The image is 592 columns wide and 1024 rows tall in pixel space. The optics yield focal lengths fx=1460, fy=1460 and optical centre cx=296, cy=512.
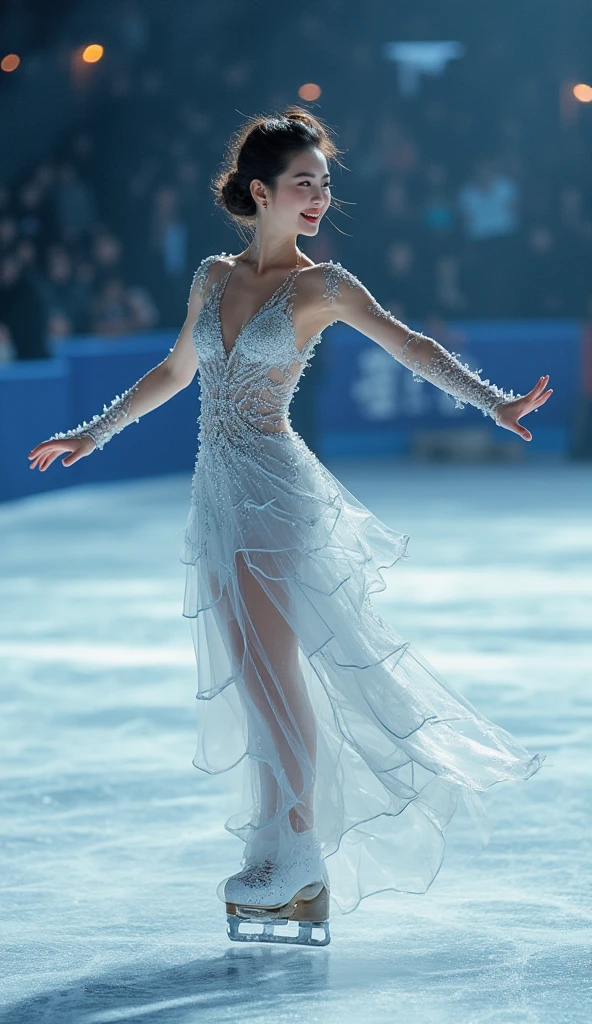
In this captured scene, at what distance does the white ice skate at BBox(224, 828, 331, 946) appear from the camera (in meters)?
2.83

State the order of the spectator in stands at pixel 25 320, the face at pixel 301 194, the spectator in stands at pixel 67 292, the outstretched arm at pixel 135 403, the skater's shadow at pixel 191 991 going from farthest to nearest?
1. the spectator in stands at pixel 67 292
2. the spectator in stands at pixel 25 320
3. the outstretched arm at pixel 135 403
4. the face at pixel 301 194
5. the skater's shadow at pixel 191 991

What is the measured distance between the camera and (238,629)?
2.89 meters

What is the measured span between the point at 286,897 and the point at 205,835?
734mm

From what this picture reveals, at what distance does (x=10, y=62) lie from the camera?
43.7ft

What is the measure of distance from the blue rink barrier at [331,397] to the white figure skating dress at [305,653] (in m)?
6.97

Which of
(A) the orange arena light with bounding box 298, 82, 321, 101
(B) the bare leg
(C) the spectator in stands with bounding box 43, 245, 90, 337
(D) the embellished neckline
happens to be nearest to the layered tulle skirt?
(B) the bare leg

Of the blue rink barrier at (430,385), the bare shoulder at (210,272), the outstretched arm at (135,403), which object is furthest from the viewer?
the blue rink barrier at (430,385)

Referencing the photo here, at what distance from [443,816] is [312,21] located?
13.5m

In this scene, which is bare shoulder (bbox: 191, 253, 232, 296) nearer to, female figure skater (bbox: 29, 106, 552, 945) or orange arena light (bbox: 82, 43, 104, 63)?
female figure skater (bbox: 29, 106, 552, 945)

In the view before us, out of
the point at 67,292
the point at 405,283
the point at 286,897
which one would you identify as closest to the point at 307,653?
the point at 286,897

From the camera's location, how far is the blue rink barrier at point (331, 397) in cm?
1011

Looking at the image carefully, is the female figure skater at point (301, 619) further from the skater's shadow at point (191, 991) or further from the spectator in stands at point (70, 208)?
the spectator in stands at point (70, 208)

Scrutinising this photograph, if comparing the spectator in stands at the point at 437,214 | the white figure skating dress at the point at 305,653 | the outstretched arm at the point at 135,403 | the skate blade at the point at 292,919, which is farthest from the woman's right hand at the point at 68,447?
the spectator in stands at the point at 437,214

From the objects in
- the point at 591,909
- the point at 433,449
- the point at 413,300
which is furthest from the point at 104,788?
the point at 413,300
